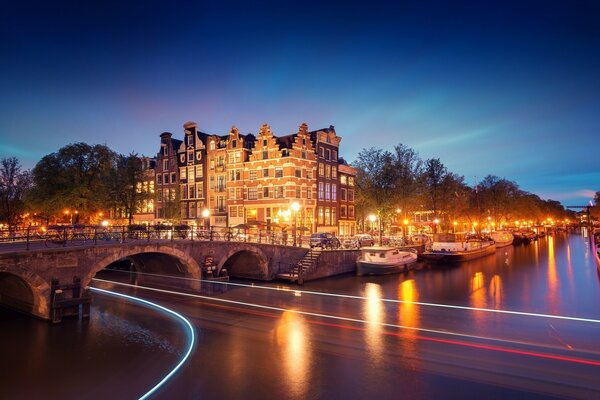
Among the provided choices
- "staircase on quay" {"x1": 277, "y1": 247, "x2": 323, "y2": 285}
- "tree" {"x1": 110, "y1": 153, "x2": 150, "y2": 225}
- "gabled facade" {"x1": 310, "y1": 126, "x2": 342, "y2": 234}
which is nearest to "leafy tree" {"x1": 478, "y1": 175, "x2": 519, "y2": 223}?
"gabled facade" {"x1": 310, "y1": 126, "x2": 342, "y2": 234}

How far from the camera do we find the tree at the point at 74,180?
4769 cm

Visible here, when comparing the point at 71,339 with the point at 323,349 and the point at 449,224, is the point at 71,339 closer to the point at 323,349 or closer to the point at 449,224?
the point at 323,349

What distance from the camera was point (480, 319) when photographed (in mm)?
21938

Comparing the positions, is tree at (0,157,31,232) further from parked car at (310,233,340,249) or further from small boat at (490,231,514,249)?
small boat at (490,231,514,249)

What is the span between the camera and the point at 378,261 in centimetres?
4097

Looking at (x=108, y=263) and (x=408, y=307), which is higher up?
(x=108, y=263)

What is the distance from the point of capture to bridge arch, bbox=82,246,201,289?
2331 centimetres

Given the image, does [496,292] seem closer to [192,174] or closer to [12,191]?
[192,174]

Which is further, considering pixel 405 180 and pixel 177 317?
pixel 405 180

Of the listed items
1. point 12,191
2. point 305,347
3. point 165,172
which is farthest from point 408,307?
point 12,191

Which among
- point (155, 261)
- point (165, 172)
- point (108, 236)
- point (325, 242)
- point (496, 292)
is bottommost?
point (496, 292)

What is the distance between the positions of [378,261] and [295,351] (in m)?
26.2

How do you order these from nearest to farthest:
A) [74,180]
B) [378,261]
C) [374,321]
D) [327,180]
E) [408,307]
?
1. [374,321]
2. [408,307]
3. [378,261]
4. [74,180]
5. [327,180]

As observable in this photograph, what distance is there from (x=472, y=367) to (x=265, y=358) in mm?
8205
